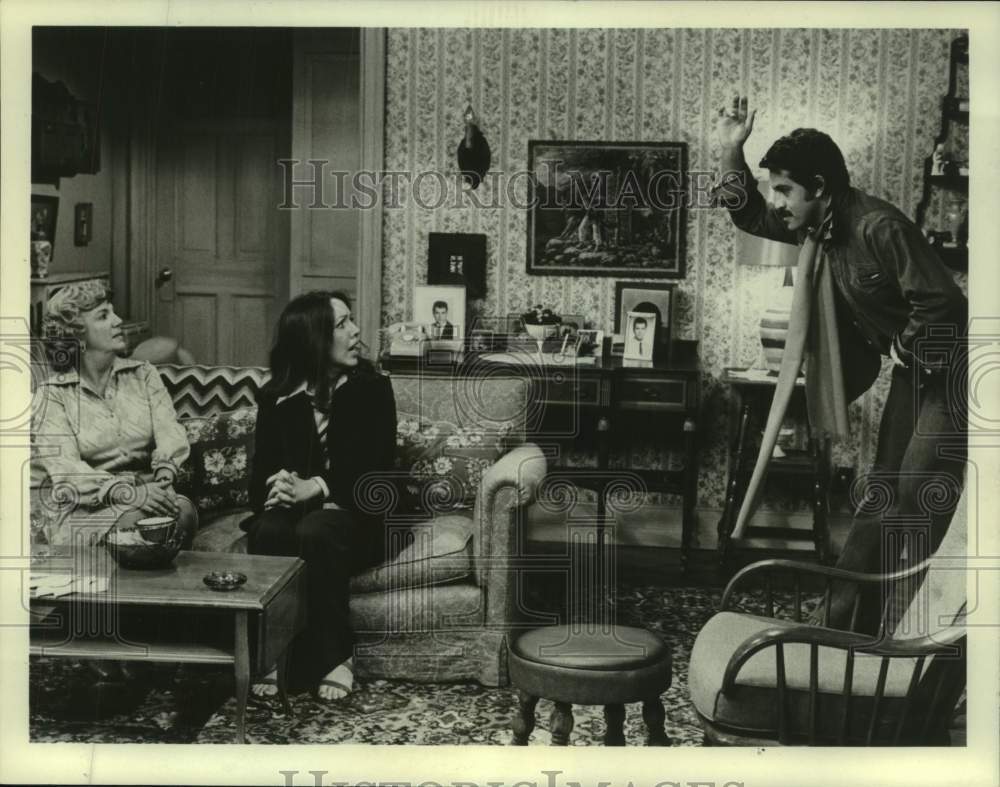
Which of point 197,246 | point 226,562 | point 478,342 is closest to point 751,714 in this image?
point 226,562

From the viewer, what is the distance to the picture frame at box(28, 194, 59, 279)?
11.5ft

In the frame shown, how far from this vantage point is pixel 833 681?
2.88 m

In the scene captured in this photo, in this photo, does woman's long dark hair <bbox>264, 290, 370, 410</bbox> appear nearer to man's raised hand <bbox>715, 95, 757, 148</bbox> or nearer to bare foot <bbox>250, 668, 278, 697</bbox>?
bare foot <bbox>250, 668, 278, 697</bbox>

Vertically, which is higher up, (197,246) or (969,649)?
(197,246)

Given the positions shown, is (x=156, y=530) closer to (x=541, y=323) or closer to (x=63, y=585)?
(x=63, y=585)

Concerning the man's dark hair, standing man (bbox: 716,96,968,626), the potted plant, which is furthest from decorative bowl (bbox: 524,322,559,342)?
standing man (bbox: 716,96,968,626)

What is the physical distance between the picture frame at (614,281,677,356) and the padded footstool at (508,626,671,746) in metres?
2.05

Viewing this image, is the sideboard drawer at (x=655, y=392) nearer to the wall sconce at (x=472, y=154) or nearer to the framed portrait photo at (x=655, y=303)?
the framed portrait photo at (x=655, y=303)

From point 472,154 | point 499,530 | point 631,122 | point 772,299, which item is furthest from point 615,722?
point 631,122

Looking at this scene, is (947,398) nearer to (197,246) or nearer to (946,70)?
(946,70)

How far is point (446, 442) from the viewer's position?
13.5 feet

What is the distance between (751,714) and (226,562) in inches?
62.6

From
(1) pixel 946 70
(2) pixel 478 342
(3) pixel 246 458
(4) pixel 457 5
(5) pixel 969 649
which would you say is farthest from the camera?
(2) pixel 478 342

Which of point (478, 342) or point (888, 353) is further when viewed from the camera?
point (478, 342)
